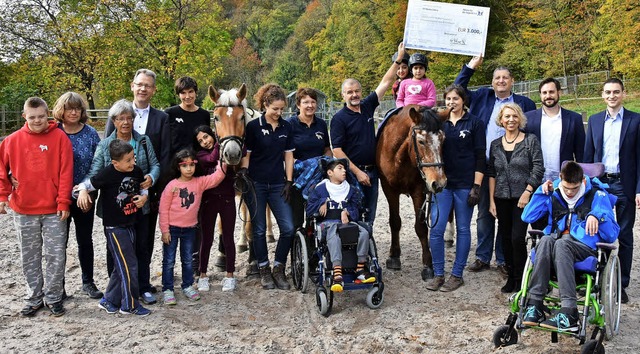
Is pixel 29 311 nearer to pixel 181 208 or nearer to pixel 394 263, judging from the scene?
pixel 181 208

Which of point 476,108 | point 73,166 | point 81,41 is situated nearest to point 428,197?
point 476,108

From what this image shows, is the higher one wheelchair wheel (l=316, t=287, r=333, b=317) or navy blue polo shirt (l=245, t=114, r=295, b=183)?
navy blue polo shirt (l=245, t=114, r=295, b=183)

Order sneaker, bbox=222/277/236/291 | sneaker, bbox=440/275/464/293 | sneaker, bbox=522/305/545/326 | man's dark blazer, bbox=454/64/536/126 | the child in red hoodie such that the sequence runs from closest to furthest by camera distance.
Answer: sneaker, bbox=522/305/545/326, the child in red hoodie, sneaker, bbox=440/275/464/293, sneaker, bbox=222/277/236/291, man's dark blazer, bbox=454/64/536/126

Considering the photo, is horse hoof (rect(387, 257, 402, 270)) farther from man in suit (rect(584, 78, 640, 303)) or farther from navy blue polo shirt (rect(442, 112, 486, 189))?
man in suit (rect(584, 78, 640, 303))

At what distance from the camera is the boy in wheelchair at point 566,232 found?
3.50 m

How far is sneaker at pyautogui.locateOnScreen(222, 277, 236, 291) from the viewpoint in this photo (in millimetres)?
5098

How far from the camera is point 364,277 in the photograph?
451 centimetres

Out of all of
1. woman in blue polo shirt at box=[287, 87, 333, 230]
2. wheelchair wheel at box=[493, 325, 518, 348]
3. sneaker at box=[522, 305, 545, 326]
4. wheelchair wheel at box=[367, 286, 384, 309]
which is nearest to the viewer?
sneaker at box=[522, 305, 545, 326]

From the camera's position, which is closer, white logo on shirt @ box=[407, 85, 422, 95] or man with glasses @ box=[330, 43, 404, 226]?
man with glasses @ box=[330, 43, 404, 226]

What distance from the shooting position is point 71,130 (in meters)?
4.55

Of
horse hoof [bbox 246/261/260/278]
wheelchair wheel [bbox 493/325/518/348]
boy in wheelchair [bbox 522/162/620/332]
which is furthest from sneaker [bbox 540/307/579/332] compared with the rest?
horse hoof [bbox 246/261/260/278]

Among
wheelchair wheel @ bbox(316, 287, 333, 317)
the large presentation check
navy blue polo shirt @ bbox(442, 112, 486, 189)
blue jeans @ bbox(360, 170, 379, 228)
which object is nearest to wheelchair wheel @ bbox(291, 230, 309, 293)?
wheelchair wheel @ bbox(316, 287, 333, 317)

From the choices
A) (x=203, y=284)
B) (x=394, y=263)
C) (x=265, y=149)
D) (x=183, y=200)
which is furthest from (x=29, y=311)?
(x=394, y=263)

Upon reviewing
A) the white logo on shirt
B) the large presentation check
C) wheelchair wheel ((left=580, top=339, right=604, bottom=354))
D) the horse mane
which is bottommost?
wheelchair wheel ((left=580, top=339, right=604, bottom=354))
